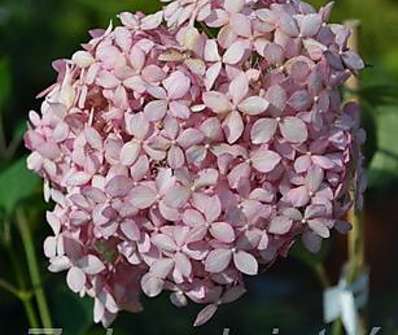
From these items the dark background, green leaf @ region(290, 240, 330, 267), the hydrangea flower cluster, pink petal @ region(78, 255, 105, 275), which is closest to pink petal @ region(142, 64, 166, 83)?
the hydrangea flower cluster

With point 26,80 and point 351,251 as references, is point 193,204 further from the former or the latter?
point 26,80

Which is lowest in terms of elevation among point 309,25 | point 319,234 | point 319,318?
point 319,318

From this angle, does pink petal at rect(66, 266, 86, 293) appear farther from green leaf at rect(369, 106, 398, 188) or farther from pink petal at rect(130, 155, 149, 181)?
green leaf at rect(369, 106, 398, 188)

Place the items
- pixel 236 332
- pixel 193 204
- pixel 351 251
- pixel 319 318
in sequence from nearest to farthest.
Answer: pixel 193 204 < pixel 351 251 < pixel 236 332 < pixel 319 318

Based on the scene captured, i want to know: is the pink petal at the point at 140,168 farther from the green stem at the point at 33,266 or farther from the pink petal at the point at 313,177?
the green stem at the point at 33,266

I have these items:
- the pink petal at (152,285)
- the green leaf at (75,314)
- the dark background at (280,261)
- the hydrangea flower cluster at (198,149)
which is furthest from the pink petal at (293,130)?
the dark background at (280,261)

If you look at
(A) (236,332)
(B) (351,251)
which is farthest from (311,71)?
(A) (236,332)
